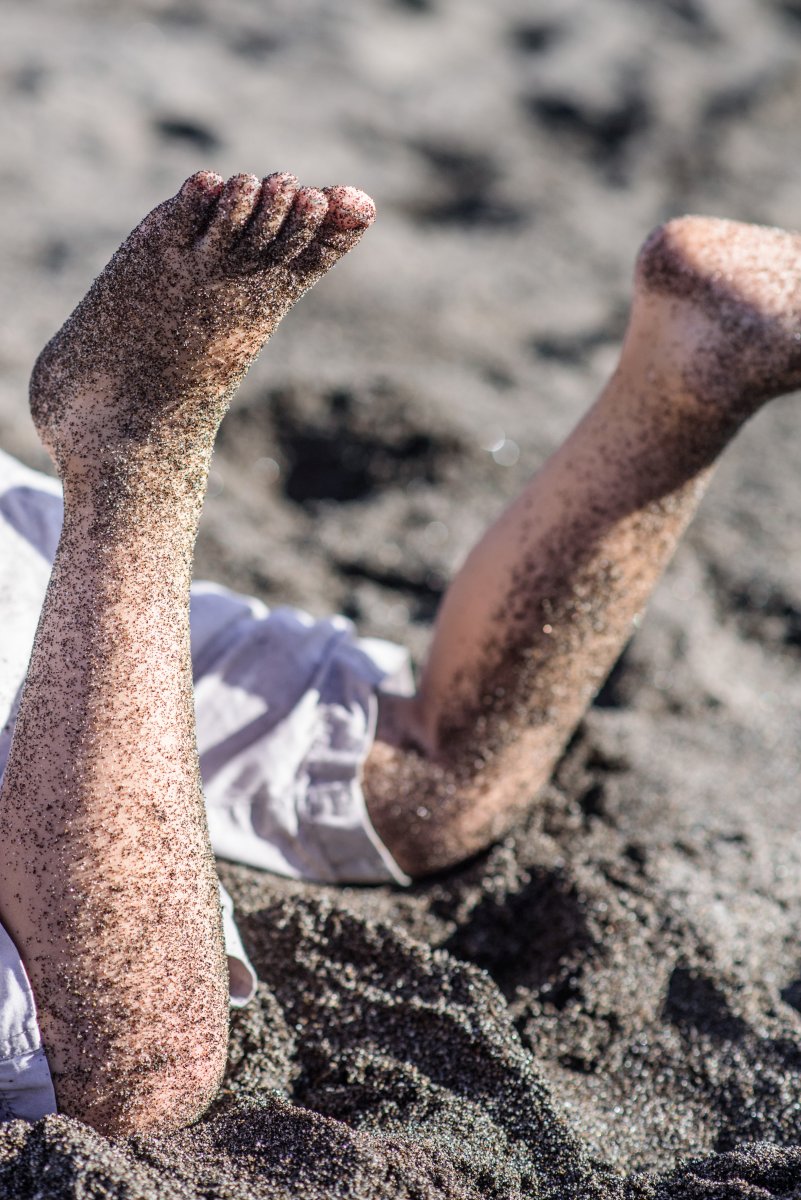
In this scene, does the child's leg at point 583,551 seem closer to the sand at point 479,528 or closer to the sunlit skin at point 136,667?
the sand at point 479,528

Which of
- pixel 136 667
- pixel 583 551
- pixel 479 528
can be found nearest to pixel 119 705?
pixel 136 667

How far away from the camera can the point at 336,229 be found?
898 millimetres

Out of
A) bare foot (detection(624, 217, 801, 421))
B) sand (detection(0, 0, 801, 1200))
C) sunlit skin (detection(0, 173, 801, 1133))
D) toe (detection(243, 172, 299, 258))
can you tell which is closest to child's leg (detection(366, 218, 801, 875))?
bare foot (detection(624, 217, 801, 421))

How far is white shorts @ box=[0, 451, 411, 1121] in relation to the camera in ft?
3.99

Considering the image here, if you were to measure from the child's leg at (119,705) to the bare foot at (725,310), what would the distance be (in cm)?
44

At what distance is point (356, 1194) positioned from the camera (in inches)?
33.2

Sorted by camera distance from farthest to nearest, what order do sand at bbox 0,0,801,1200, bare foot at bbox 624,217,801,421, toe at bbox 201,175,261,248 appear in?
bare foot at bbox 624,217,801,421 → sand at bbox 0,0,801,1200 → toe at bbox 201,175,261,248

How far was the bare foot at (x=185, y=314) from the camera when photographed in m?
0.88

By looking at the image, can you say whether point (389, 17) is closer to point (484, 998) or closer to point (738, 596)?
point (738, 596)

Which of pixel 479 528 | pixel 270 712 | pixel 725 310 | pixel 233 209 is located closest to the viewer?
pixel 233 209

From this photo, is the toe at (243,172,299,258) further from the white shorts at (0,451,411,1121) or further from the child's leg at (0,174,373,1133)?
the white shorts at (0,451,411,1121)

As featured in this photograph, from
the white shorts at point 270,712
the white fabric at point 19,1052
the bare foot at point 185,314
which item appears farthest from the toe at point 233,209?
the white fabric at point 19,1052

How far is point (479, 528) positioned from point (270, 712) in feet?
2.76

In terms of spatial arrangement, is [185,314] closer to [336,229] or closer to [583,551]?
[336,229]
